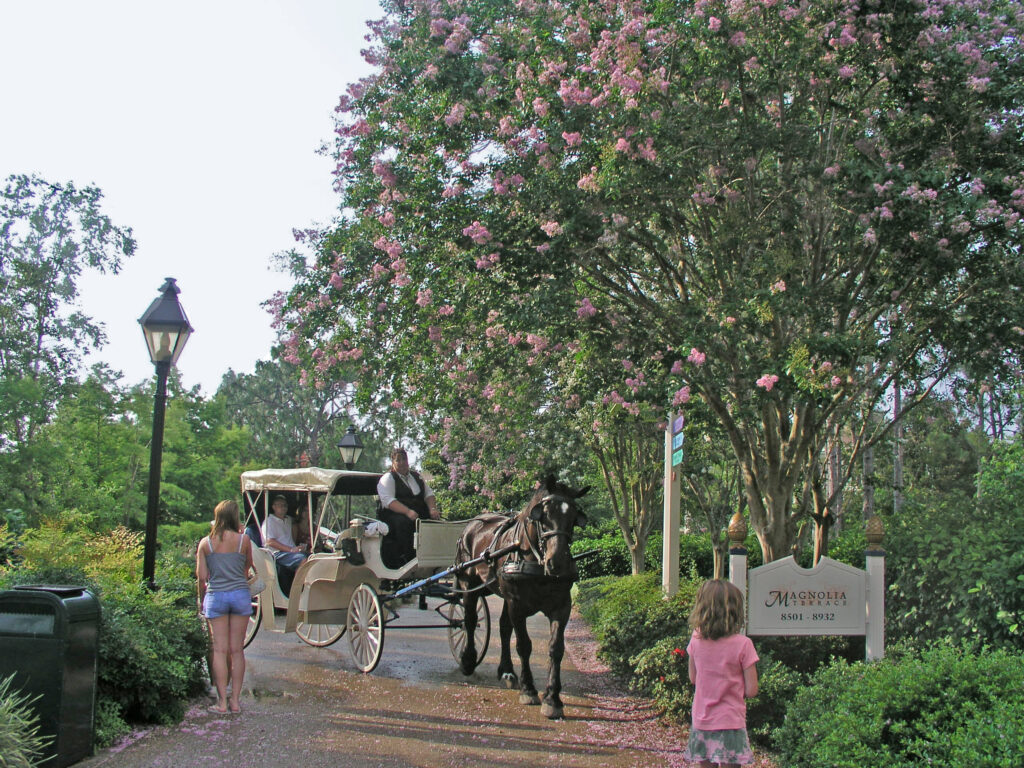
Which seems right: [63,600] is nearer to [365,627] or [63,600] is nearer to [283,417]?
[365,627]

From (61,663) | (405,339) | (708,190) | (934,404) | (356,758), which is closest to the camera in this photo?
(61,663)

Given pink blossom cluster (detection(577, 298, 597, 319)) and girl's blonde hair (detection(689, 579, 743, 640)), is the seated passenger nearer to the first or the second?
pink blossom cluster (detection(577, 298, 597, 319))

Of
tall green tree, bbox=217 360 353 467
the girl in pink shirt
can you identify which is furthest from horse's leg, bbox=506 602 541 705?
tall green tree, bbox=217 360 353 467

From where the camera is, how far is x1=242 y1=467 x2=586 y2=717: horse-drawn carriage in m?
7.98

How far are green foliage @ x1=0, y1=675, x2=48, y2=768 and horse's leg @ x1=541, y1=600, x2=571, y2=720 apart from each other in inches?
154

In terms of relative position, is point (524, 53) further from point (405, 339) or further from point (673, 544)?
point (673, 544)

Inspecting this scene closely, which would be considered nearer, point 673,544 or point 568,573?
point 568,573

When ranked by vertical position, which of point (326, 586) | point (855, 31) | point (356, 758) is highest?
point (855, 31)

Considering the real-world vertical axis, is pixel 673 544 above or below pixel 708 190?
below

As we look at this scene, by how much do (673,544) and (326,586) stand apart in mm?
4015

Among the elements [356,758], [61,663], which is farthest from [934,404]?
[61,663]

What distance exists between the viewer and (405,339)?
10109mm

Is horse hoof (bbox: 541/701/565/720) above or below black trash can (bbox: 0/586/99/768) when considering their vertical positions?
below

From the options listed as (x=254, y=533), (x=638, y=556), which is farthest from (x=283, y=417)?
(x=254, y=533)
